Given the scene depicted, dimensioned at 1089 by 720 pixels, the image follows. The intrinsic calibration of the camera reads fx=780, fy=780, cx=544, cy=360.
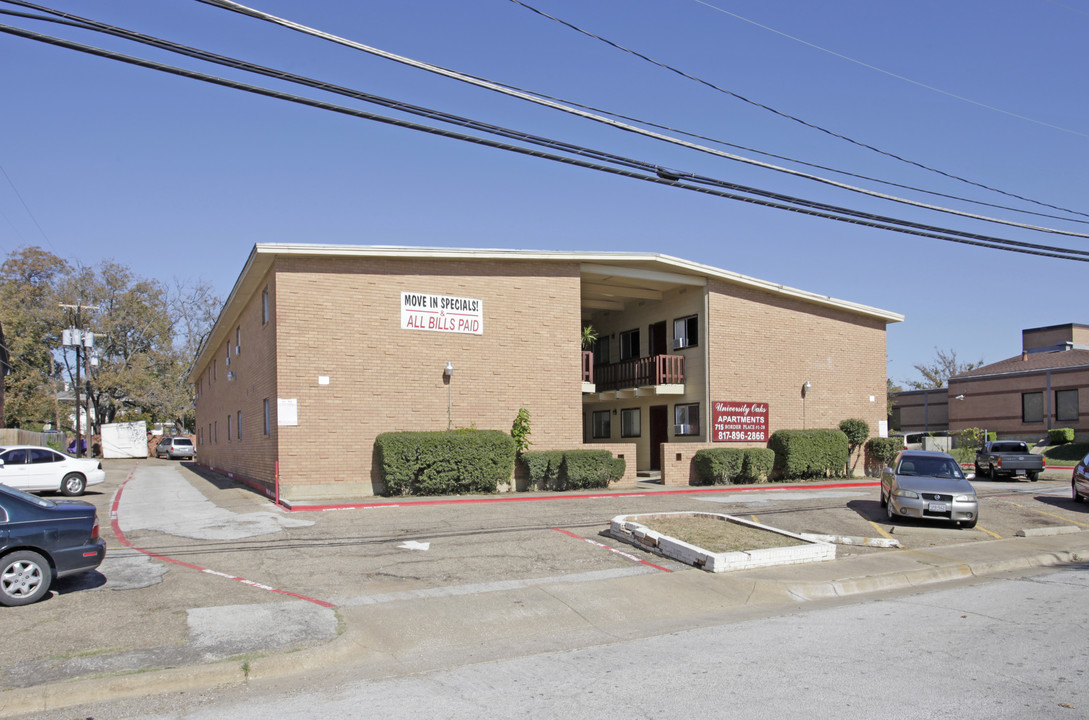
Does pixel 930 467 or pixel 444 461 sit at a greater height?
pixel 444 461

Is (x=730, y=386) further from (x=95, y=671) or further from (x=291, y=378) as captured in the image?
(x=95, y=671)

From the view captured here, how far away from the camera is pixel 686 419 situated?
88.3 ft

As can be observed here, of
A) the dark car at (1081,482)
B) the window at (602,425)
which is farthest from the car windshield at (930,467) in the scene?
the window at (602,425)

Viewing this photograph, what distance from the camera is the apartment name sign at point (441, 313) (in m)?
20.0

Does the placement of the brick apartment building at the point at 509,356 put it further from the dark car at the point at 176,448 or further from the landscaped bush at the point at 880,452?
the dark car at the point at 176,448

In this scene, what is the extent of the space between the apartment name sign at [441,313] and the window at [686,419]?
9055mm

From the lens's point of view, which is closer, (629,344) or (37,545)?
(37,545)

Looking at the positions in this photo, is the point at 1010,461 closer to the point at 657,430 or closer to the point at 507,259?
the point at 657,430

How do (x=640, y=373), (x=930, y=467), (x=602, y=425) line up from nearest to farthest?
(x=930, y=467) → (x=640, y=373) → (x=602, y=425)

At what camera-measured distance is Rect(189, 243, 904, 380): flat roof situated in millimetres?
18688

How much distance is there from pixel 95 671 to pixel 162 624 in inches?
56.7

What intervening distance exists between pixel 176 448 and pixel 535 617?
Answer: 4977 centimetres

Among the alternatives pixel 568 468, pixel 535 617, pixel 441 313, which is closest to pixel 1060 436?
pixel 568 468

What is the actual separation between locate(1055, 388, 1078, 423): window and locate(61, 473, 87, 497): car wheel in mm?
48785
